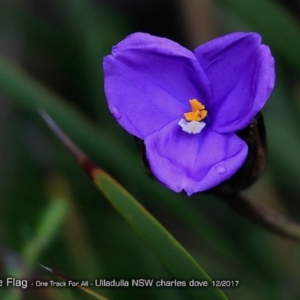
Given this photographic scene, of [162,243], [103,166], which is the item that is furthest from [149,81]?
[103,166]

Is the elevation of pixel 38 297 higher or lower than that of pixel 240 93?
lower

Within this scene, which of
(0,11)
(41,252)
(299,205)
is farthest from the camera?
(0,11)

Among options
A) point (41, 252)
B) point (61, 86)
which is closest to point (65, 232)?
point (41, 252)

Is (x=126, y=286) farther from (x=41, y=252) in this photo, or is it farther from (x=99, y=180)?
(x=99, y=180)

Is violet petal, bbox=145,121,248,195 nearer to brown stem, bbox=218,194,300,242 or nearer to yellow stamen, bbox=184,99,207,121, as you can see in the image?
yellow stamen, bbox=184,99,207,121

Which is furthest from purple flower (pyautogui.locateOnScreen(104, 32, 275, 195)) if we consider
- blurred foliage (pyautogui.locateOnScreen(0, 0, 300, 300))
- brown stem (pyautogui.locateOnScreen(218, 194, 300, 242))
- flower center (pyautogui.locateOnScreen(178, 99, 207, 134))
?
blurred foliage (pyautogui.locateOnScreen(0, 0, 300, 300))

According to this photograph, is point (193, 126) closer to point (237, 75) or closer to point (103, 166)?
point (237, 75)
